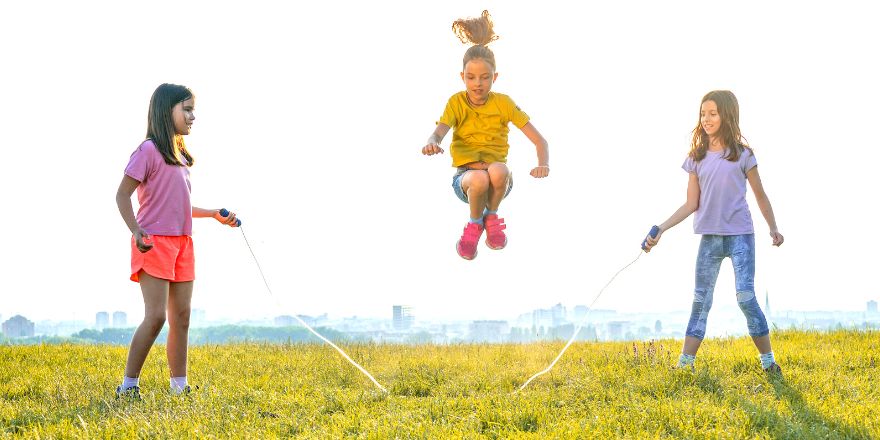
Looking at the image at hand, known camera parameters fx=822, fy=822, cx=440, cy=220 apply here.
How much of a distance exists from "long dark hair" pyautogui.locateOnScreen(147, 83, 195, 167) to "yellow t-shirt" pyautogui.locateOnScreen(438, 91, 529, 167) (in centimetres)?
215

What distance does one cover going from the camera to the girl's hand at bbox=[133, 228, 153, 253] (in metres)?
6.21

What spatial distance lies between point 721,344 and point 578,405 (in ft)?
12.8

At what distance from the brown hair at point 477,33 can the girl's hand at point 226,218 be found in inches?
93.4

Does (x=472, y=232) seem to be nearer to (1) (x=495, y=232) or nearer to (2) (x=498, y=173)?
(1) (x=495, y=232)

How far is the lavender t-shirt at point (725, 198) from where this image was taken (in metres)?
7.19

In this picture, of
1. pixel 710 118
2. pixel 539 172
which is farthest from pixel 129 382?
pixel 710 118

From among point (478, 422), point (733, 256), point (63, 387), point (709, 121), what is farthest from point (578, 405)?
point (63, 387)

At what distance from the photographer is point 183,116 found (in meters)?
6.68

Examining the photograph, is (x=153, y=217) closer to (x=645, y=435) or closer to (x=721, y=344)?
(x=645, y=435)

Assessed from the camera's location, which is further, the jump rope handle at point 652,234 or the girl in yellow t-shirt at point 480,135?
the jump rope handle at point 652,234

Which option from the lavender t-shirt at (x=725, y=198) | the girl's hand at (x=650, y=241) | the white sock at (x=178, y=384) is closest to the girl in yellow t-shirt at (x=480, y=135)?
the girl's hand at (x=650, y=241)

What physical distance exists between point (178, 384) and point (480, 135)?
10.8ft

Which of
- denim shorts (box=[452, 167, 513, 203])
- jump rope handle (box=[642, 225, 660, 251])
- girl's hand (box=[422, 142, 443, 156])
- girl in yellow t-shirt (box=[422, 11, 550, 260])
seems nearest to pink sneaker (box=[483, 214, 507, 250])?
girl in yellow t-shirt (box=[422, 11, 550, 260])

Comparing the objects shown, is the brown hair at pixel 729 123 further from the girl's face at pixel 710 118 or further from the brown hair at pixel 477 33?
the brown hair at pixel 477 33
